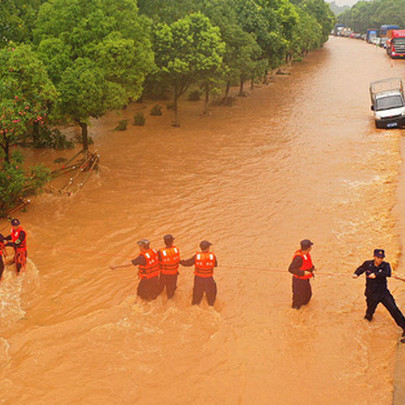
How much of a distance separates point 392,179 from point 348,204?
3.22 meters

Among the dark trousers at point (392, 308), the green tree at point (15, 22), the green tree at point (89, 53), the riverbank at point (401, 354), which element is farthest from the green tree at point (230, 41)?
the dark trousers at point (392, 308)

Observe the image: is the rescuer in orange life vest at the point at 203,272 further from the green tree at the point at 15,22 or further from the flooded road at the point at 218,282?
the green tree at the point at 15,22

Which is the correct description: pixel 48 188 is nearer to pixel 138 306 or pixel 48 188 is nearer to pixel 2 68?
pixel 2 68

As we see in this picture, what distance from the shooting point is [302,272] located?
8.09 meters

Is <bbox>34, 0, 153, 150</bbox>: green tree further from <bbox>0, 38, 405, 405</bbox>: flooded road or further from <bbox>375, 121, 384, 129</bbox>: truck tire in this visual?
<bbox>375, 121, 384, 129</bbox>: truck tire

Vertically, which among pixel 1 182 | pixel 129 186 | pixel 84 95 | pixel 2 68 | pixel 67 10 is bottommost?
pixel 129 186

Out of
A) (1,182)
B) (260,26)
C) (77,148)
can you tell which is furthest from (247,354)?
(260,26)

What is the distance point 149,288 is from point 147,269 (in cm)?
47

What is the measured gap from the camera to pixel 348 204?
14.6 meters

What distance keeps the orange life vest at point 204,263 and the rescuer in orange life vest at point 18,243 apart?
4.08m

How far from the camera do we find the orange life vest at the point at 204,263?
27.8 ft

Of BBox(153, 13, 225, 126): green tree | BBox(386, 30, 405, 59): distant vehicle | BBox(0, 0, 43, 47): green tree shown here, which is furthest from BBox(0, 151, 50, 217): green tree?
BBox(386, 30, 405, 59): distant vehicle

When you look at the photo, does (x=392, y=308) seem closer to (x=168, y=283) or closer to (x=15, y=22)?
(x=168, y=283)

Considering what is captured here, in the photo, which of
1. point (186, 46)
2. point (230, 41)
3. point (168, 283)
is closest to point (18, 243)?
point (168, 283)
